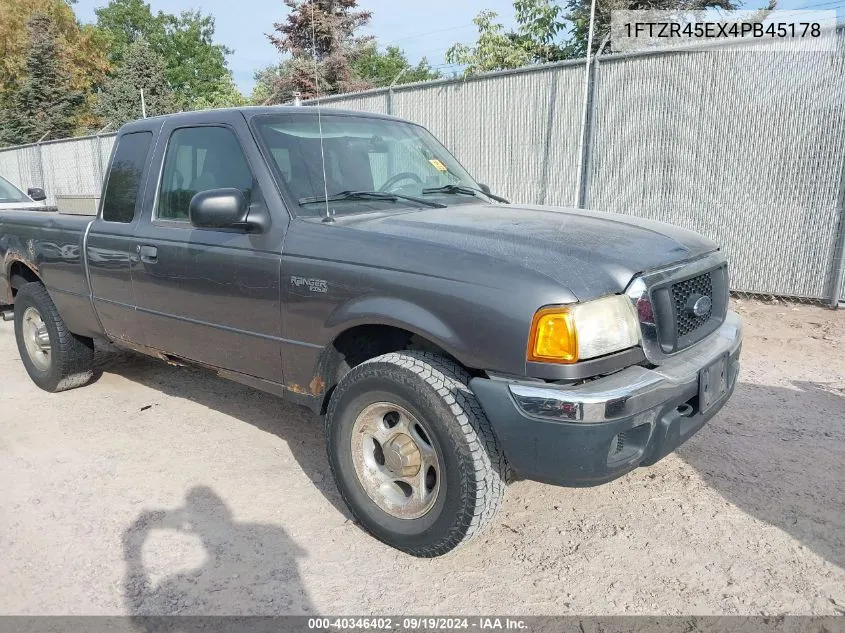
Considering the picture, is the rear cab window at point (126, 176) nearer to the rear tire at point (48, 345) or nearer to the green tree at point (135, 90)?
the rear tire at point (48, 345)

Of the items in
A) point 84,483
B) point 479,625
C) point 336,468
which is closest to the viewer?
point 479,625

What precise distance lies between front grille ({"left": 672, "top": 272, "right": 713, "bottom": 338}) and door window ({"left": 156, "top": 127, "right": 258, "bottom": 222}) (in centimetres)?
208

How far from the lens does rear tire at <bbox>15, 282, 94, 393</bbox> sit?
4.80 metres

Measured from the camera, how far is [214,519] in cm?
314

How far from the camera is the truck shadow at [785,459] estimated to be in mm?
3015

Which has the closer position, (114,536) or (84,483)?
(114,536)

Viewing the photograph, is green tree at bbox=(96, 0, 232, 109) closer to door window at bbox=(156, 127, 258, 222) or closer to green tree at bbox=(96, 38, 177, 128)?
green tree at bbox=(96, 38, 177, 128)

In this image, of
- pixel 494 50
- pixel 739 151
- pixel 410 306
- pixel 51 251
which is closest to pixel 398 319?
pixel 410 306

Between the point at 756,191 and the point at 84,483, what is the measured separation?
691 centimetres

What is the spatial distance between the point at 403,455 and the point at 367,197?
4.54 feet

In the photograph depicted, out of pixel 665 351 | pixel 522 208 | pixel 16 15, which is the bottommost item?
pixel 665 351

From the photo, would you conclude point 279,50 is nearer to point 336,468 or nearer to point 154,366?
point 154,366

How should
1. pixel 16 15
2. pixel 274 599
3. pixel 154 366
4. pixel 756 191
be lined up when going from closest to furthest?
1. pixel 274 599
2. pixel 154 366
3. pixel 756 191
4. pixel 16 15

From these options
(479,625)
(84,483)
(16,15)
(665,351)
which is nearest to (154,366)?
(84,483)
